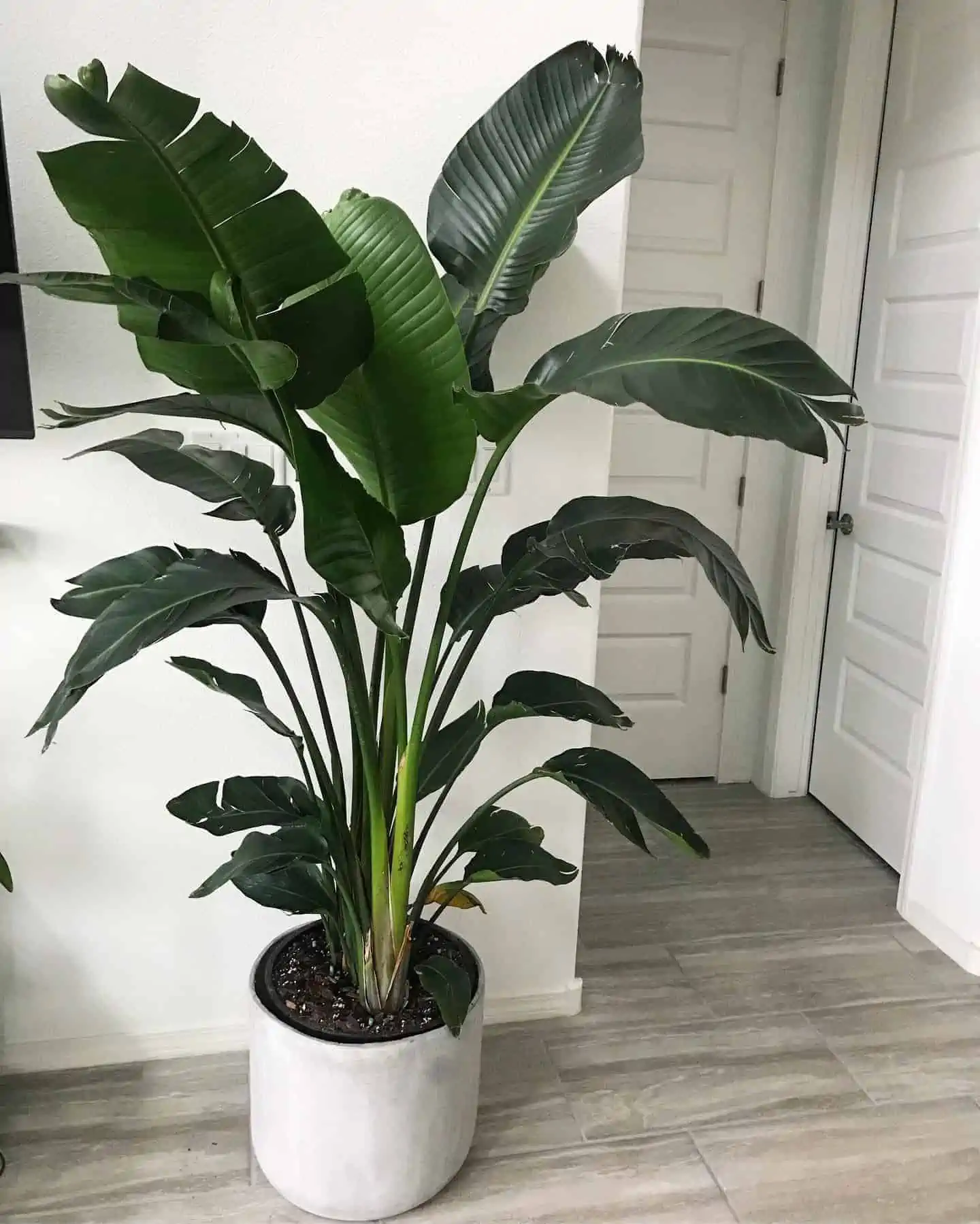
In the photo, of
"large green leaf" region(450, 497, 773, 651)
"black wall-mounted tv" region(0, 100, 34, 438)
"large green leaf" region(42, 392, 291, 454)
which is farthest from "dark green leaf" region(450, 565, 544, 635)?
"black wall-mounted tv" region(0, 100, 34, 438)

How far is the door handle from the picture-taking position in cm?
291

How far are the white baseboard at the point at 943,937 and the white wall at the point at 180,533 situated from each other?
930mm

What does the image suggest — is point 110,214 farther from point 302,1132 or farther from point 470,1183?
point 470,1183

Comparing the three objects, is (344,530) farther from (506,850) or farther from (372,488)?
(506,850)

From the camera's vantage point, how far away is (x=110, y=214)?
1051mm

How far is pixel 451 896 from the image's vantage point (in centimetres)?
164

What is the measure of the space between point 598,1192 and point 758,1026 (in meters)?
0.57

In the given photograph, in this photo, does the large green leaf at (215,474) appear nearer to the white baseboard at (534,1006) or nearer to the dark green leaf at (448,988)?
the dark green leaf at (448,988)

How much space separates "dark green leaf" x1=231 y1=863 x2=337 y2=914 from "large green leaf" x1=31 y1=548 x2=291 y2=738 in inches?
18.0

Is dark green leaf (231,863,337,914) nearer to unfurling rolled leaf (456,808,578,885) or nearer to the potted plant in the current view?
the potted plant

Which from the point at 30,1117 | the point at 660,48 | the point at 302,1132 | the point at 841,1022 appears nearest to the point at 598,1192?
the point at 302,1132

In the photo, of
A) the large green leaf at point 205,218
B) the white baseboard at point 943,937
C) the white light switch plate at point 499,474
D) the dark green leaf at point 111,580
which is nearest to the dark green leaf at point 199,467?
the dark green leaf at point 111,580

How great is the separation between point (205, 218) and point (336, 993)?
1.11 m

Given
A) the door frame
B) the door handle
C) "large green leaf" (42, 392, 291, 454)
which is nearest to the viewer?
"large green leaf" (42, 392, 291, 454)
